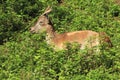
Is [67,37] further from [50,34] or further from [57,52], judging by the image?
[57,52]

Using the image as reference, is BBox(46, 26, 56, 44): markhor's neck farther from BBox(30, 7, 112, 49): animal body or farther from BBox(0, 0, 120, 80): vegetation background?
BBox(0, 0, 120, 80): vegetation background

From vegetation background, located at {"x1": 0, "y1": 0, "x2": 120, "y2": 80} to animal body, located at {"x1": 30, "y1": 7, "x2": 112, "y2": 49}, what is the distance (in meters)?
0.29

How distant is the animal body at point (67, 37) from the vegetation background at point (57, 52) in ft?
0.95

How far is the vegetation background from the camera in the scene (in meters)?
7.84

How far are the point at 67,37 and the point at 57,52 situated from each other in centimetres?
103

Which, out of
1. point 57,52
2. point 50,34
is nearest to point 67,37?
point 50,34

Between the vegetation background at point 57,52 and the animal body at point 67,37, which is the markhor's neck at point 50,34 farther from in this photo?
the vegetation background at point 57,52

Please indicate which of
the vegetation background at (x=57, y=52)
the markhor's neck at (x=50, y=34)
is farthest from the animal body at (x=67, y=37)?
the vegetation background at (x=57, y=52)

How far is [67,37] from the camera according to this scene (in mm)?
9273

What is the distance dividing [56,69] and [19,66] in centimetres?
80

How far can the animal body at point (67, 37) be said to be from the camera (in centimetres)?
862

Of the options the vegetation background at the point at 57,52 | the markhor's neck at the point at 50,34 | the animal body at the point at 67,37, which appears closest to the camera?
the vegetation background at the point at 57,52

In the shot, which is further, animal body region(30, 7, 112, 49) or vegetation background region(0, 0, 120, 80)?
animal body region(30, 7, 112, 49)

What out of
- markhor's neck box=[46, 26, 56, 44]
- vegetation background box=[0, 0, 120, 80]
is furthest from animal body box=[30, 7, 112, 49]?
vegetation background box=[0, 0, 120, 80]
